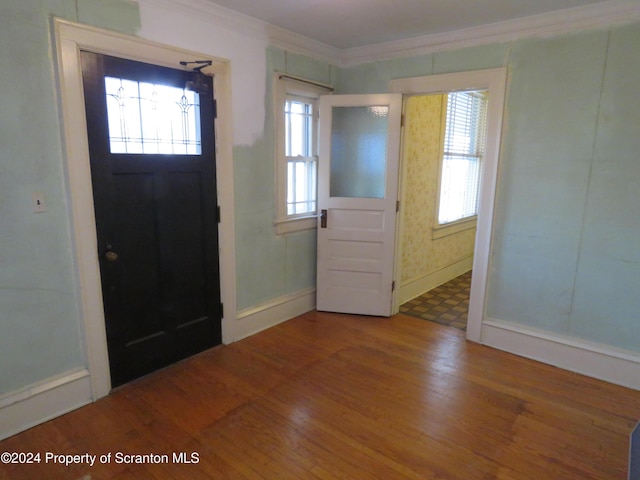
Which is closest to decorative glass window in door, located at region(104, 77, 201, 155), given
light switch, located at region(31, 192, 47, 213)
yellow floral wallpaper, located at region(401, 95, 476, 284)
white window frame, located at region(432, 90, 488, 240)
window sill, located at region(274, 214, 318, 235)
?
light switch, located at region(31, 192, 47, 213)

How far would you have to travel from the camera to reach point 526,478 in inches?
73.9

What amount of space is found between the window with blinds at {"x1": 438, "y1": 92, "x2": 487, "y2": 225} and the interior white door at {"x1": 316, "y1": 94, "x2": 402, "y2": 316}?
135 cm

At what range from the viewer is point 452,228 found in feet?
16.7

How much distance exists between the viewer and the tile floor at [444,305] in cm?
384

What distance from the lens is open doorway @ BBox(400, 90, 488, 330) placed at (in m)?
4.07

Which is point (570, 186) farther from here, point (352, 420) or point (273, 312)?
point (273, 312)

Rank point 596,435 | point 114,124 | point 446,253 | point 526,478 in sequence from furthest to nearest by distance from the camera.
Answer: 1. point 446,253
2. point 114,124
3. point 596,435
4. point 526,478

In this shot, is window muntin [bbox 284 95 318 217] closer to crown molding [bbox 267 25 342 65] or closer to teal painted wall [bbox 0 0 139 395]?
crown molding [bbox 267 25 342 65]

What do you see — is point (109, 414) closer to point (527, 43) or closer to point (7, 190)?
point (7, 190)

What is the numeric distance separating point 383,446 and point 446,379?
34.8 inches

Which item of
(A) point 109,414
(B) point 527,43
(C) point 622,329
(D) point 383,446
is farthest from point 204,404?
(B) point 527,43

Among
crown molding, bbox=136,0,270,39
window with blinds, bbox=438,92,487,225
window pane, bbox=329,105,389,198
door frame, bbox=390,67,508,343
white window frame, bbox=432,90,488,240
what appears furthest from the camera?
window with blinds, bbox=438,92,487,225

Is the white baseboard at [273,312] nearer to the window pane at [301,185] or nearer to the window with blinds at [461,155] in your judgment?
the window pane at [301,185]

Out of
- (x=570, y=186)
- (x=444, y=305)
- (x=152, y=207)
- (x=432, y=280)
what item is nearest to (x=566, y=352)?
(x=570, y=186)
